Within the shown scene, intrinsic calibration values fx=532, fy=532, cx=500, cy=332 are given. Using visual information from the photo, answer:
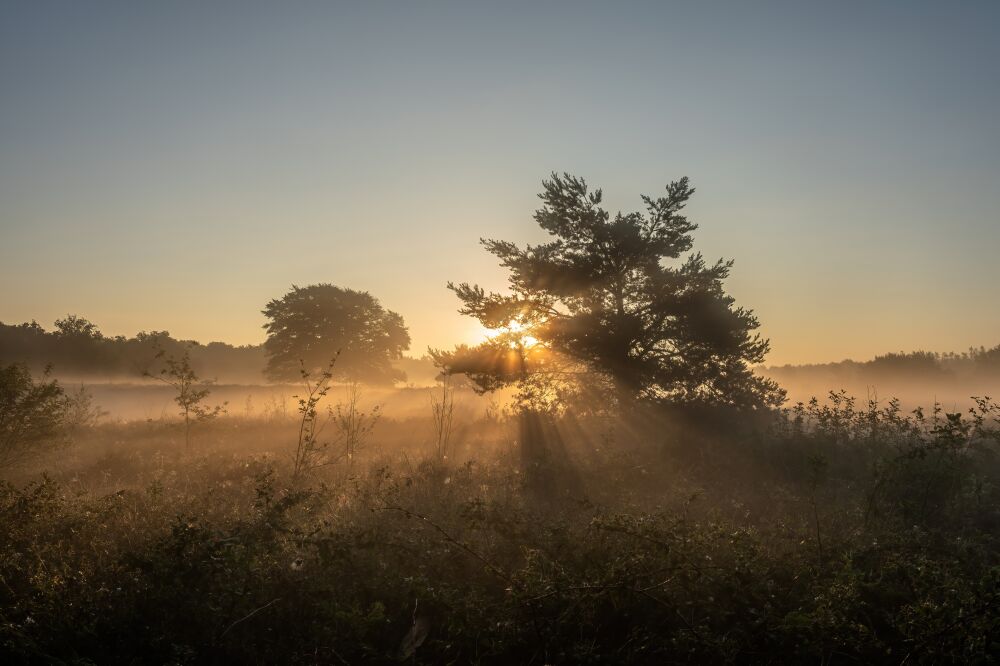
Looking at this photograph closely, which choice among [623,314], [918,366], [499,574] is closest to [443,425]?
[623,314]

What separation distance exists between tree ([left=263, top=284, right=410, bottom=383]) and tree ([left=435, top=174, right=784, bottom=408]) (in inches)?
829

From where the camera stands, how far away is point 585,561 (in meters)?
5.36

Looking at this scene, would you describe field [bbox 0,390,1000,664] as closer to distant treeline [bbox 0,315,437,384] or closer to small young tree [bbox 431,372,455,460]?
small young tree [bbox 431,372,455,460]

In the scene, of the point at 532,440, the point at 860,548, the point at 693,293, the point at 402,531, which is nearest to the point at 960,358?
the point at 693,293

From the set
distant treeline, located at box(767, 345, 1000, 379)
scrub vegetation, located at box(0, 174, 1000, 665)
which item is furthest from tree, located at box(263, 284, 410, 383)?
distant treeline, located at box(767, 345, 1000, 379)

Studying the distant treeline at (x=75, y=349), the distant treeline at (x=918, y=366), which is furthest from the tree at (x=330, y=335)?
the distant treeline at (x=918, y=366)

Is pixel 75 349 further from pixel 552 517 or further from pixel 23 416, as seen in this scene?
pixel 552 517

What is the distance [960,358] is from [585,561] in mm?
62270

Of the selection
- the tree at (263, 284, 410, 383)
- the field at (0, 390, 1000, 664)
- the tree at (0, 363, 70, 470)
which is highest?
the tree at (263, 284, 410, 383)

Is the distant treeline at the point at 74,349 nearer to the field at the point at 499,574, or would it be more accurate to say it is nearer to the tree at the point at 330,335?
the tree at the point at 330,335

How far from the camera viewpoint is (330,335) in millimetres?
35812

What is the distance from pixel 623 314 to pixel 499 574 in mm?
11095

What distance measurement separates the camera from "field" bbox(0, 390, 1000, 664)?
4.23 metres

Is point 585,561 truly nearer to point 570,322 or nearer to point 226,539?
point 226,539
